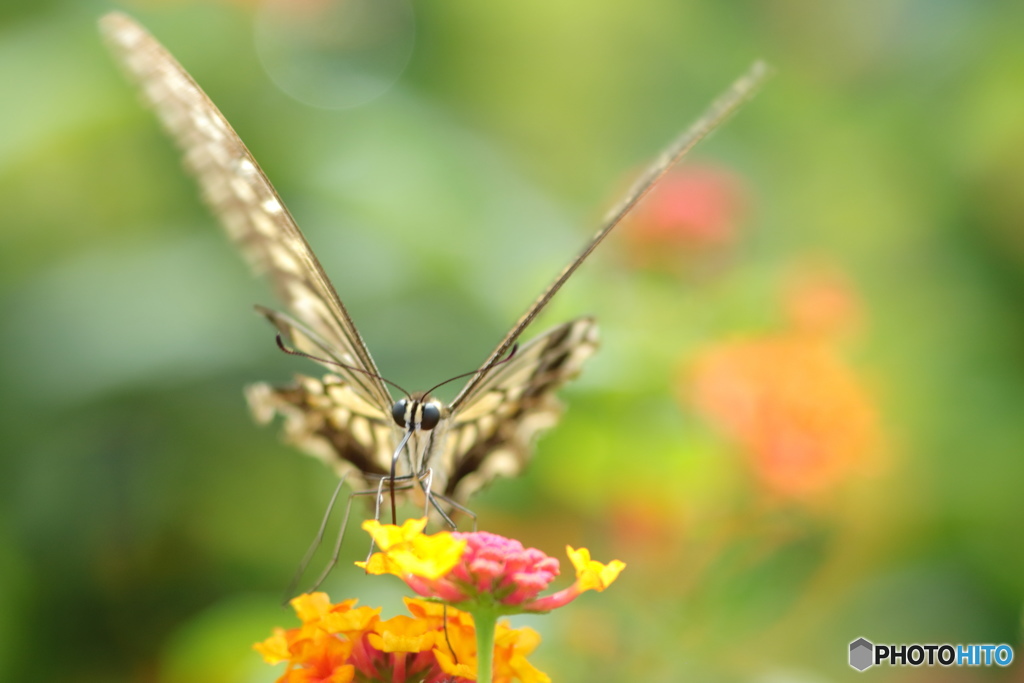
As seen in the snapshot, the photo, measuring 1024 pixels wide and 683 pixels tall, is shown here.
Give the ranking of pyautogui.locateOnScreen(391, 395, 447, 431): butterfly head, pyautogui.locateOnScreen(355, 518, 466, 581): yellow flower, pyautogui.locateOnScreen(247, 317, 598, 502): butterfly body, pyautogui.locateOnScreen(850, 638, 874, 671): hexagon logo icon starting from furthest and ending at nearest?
pyautogui.locateOnScreen(850, 638, 874, 671): hexagon logo icon < pyautogui.locateOnScreen(247, 317, 598, 502): butterfly body < pyautogui.locateOnScreen(391, 395, 447, 431): butterfly head < pyautogui.locateOnScreen(355, 518, 466, 581): yellow flower

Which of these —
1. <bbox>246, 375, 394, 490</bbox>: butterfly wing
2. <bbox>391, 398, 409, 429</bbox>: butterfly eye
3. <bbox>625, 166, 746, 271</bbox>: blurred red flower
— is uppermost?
<bbox>625, 166, 746, 271</bbox>: blurred red flower

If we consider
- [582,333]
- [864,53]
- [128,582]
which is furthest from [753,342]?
[864,53]

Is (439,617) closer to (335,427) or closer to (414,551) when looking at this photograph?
(414,551)

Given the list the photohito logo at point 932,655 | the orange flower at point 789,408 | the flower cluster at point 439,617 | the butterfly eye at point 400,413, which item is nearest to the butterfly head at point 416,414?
the butterfly eye at point 400,413

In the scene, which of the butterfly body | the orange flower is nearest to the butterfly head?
the butterfly body

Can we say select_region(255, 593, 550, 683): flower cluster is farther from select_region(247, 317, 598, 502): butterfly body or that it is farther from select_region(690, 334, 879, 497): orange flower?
select_region(690, 334, 879, 497): orange flower

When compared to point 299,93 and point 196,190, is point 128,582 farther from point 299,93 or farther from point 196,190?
point 299,93

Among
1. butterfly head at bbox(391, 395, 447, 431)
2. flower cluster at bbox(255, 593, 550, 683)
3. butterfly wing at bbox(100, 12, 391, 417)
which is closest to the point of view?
flower cluster at bbox(255, 593, 550, 683)

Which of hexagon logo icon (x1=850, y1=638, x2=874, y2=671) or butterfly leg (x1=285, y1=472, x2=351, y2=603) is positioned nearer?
butterfly leg (x1=285, y1=472, x2=351, y2=603)
